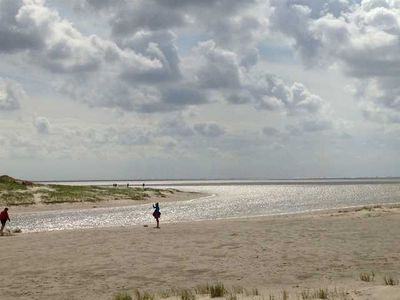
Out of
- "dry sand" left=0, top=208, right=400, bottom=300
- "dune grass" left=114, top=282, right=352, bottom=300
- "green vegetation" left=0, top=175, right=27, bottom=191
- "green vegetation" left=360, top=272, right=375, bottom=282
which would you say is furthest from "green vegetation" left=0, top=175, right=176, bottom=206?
"green vegetation" left=360, top=272, right=375, bottom=282

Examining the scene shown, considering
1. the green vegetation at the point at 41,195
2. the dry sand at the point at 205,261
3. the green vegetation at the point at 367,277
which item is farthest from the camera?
the green vegetation at the point at 41,195

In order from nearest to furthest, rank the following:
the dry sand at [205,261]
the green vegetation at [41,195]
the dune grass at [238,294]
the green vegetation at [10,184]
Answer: the dune grass at [238,294], the dry sand at [205,261], the green vegetation at [41,195], the green vegetation at [10,184]

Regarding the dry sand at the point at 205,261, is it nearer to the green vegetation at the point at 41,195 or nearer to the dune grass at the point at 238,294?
the dune grass at the point at 238,294

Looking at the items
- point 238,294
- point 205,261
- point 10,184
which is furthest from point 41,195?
point 238,294

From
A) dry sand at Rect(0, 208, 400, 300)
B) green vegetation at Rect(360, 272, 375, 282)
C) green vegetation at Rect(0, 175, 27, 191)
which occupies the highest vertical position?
green vegetation at Rect(0, 175, 27, 191)

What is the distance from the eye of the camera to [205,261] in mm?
19453

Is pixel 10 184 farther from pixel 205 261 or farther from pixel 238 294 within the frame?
pixel 238 294

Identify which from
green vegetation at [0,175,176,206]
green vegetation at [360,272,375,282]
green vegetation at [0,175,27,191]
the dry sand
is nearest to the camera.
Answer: green vegetation at [360,272,375,282]

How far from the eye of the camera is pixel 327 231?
2798cm

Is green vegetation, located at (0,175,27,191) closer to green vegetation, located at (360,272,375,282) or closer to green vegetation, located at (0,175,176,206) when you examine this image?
green vegetation, located at (0,175,176,206)

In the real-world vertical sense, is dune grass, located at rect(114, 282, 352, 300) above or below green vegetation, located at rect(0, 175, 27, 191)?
below

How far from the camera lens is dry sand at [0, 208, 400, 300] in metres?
15.1

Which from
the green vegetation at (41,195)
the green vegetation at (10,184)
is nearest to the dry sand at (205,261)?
the green vegetation at (41,195)

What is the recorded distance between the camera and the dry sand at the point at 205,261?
15.1 metres
